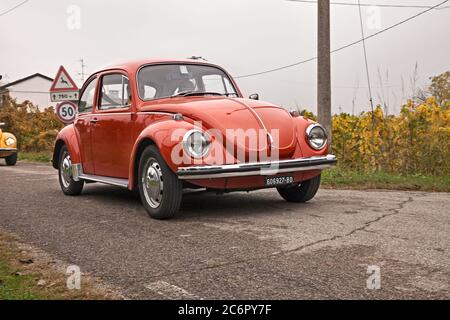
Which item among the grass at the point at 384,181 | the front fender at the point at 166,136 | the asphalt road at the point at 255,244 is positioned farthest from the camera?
the grass at the point at 384,181

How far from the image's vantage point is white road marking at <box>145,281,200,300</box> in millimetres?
2799

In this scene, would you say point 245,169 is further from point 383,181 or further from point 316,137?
point 383,181

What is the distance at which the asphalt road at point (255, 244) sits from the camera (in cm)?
294

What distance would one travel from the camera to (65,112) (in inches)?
522

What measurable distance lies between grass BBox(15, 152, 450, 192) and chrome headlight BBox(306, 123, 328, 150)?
8.01 ft

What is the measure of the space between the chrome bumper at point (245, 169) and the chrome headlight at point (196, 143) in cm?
15

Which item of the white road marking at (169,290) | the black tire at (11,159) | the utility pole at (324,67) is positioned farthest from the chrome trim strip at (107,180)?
the black tire at (11,159)

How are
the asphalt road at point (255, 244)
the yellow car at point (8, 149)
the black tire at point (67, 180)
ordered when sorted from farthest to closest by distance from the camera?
the yellow car at point (8, 149) < the black tire at point (67, 180) < the asphalt road at point (255, 244)

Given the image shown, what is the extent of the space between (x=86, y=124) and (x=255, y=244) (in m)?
3.78
